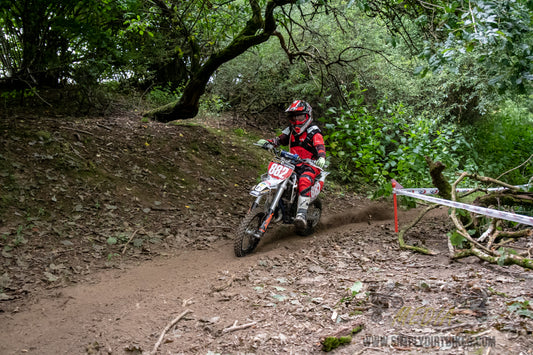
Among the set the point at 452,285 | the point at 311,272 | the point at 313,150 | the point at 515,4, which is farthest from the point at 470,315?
the point at 313,150

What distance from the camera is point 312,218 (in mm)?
6957

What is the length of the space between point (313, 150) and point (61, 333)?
15.4ft

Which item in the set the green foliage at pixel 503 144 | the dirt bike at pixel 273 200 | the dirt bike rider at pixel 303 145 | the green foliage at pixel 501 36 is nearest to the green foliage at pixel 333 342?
the green foliage at pixel 501 36

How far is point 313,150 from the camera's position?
6766 mm

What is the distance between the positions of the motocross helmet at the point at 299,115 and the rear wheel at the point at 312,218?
143 centimetres

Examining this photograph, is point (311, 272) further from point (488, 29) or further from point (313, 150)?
point (488, 29)

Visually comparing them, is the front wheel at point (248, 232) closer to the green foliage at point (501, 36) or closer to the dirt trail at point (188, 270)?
the dirt trail at point (188, 270)

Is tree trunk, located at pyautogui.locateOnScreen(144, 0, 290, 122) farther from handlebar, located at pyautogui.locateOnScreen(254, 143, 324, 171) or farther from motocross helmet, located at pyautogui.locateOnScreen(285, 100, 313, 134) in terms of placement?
handlebar, located at pyautogui.locateOnScreen(254, 143, 324, 171)

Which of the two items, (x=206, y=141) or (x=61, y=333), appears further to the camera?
(x=206, y=141)

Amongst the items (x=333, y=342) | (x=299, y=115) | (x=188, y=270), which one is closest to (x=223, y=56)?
(x=299, y=115)

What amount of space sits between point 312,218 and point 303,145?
4.43 feet

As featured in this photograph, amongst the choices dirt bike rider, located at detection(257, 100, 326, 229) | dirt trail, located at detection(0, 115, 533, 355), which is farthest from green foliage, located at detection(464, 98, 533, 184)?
dirt bike rider, located at detection(257, 100, 326, 229)

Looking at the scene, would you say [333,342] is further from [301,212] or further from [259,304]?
[301,212]

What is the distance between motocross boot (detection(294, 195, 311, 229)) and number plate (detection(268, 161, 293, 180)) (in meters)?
0.48
